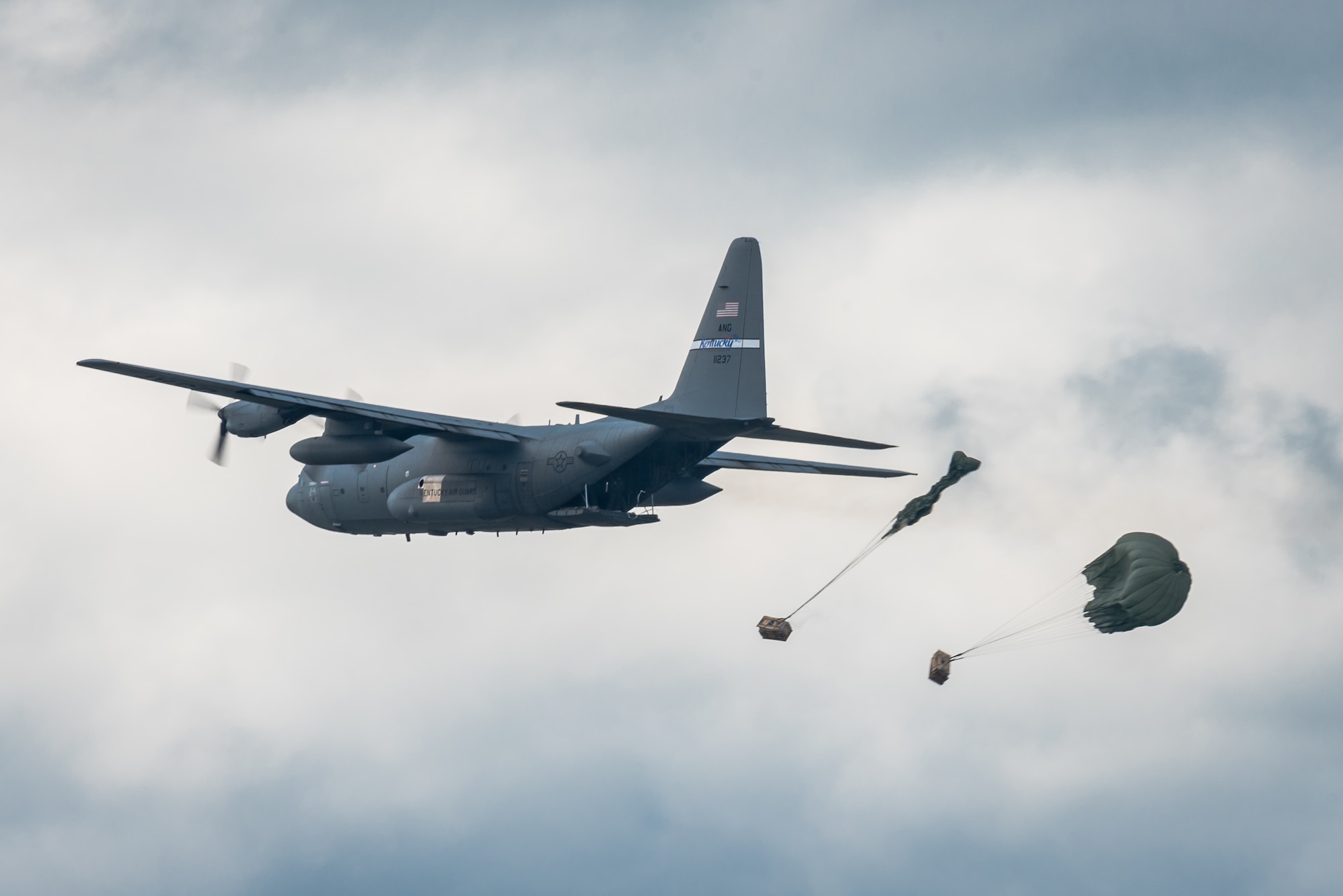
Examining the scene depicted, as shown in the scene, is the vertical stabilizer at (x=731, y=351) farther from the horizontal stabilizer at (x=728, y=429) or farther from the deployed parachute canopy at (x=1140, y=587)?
the deployed parachute canopy at (x=1140, y=587)

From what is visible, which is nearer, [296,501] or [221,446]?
[221,446]

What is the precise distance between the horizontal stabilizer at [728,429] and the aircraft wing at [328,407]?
5.70m

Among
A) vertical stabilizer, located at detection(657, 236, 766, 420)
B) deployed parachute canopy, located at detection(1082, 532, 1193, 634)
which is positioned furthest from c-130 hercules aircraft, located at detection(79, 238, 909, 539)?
deployed parachute canopy, located at detection(1082, 532, 1193, 634)

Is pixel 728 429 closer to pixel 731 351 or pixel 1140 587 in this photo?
pixel 731 351

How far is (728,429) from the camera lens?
33.4 meters

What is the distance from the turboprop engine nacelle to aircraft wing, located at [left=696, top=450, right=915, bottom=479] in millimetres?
11843

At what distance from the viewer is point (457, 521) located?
38.2 meters

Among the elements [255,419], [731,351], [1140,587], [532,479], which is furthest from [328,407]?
[1140,587]

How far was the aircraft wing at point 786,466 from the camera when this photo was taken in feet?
136

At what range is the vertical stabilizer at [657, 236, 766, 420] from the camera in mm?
34250

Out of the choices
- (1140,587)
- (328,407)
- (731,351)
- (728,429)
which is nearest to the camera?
(1140,587)

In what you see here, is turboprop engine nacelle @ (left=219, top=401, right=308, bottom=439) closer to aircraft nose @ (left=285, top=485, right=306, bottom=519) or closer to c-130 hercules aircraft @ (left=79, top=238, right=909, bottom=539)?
c-130 hercules aircraft @ (left=79, top=238, right=909, bottom=539)

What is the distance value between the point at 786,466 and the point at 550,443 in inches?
335

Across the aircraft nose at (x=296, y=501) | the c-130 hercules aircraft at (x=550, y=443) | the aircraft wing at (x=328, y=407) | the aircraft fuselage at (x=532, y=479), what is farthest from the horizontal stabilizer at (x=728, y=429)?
the aircraft nose at (x=296, y=501)
